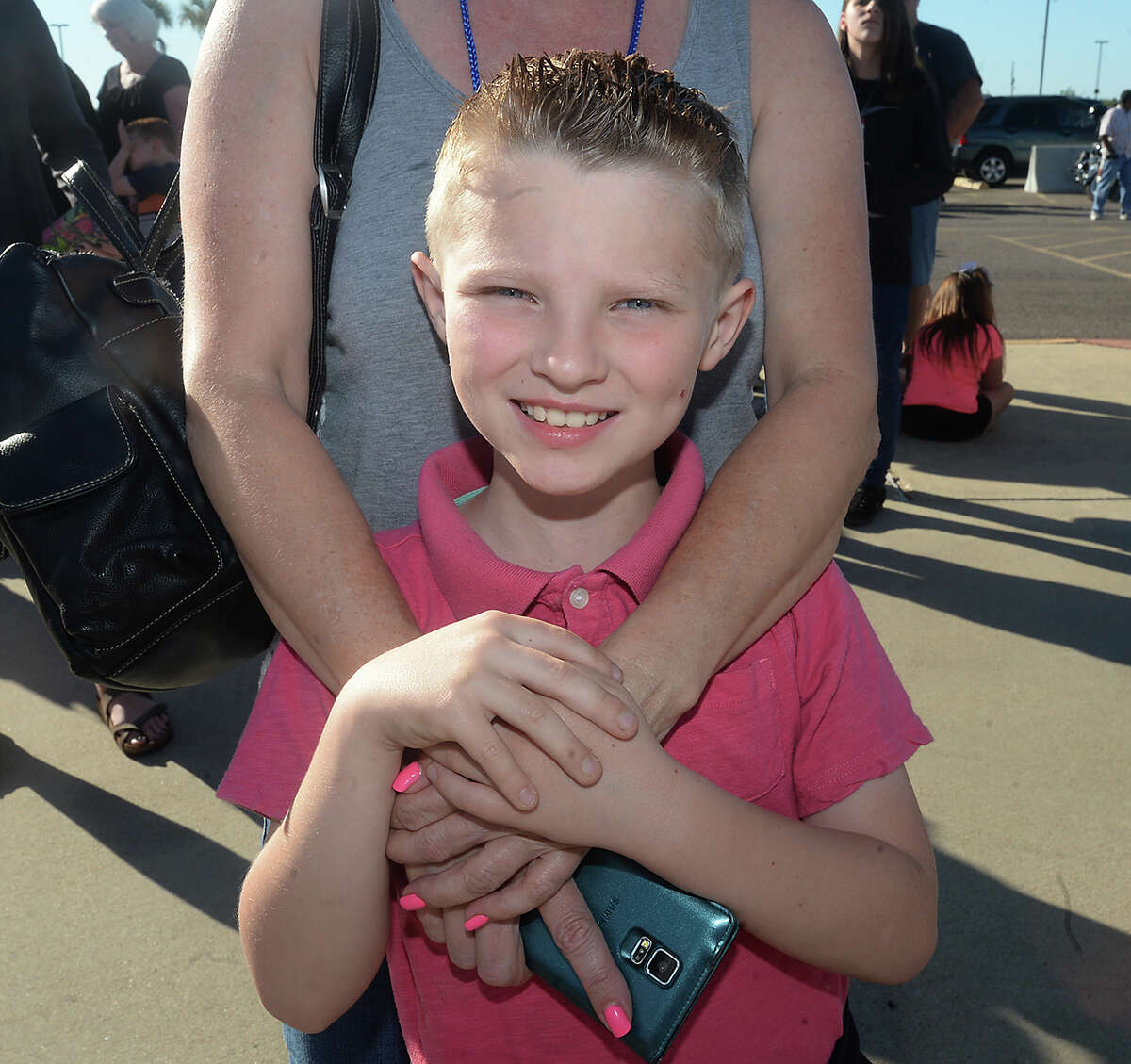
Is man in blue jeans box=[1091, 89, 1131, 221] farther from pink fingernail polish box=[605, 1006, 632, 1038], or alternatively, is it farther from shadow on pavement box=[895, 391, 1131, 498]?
pink fingernail polish box=[605, 1006, 632, 1038]

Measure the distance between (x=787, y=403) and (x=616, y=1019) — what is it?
2.36 feet

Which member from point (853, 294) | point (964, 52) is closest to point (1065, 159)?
point (964, 52)

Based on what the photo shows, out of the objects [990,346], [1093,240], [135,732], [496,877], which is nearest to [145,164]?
[135,732]

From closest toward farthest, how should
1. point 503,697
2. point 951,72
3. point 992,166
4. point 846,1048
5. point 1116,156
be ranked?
1. point 503,697
2. point 846,1048
3. point 951,72
4. point 1116,156
5. point 992,166

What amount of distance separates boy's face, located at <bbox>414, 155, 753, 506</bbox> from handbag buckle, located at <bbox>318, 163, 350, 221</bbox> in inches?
6.9

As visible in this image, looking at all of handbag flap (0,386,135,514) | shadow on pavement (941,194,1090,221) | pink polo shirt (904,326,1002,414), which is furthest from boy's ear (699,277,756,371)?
shadow on pavement (941,194,1090,221)

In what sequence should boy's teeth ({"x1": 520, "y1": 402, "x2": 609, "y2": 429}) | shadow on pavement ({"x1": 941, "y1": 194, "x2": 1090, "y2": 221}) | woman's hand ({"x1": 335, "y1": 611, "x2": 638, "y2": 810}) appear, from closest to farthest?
1. woman's hand ({"x1": 335, "y1": 611, "x2": 638, "y2": 810})
2. boy's teeth ({"x1": 520, "y1": 402, "x2": 609, "y2": 429})
3. shadow on pavement ({"x1": 941, "y1": 194, "x2": 1090, "y2": 221})

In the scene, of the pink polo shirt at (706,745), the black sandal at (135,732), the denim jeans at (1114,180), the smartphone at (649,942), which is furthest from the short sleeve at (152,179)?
the denim jeans at (1114,180)

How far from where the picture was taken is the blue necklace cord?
142 cm

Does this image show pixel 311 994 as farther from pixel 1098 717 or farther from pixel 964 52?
pixel 964 52

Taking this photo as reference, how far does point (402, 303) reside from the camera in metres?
1.41

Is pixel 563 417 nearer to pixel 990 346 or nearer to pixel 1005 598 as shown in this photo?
pixel 1005 598

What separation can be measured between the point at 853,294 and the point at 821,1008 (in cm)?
89

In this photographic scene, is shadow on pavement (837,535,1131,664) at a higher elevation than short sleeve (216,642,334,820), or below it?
below
